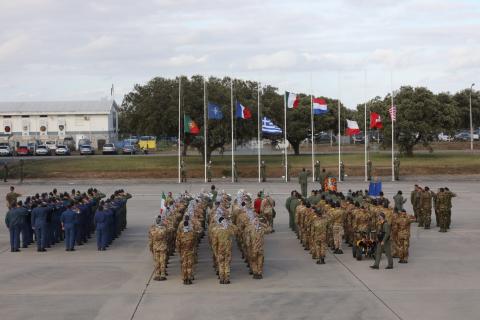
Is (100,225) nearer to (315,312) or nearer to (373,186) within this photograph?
(315,312)

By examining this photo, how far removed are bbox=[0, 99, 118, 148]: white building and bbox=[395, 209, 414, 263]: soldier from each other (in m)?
71.1

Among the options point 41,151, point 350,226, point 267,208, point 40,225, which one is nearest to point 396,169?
point 267,208

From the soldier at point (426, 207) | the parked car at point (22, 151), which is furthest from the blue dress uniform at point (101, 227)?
the parked car at point (22, 151)

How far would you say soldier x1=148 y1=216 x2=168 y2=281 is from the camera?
14328 millimetres

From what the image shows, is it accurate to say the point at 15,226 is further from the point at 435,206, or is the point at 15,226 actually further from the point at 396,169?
the point at 396,169

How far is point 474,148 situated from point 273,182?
130ft

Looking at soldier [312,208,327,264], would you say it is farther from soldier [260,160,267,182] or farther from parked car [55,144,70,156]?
parked car [55,144,70,156]

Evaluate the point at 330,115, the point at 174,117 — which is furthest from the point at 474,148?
the point at 174,117

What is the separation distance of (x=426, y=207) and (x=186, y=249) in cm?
1067

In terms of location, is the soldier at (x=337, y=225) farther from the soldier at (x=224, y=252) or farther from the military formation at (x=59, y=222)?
the military formation at (x=59, y=222)

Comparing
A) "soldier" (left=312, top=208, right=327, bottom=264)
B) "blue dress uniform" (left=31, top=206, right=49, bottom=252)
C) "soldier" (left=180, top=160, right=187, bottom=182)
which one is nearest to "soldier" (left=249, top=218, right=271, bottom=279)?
"soldier" (left=312, top=208, right=327, bottom=264)

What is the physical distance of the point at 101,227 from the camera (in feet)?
60.0

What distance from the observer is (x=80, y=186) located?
4012 centimetres

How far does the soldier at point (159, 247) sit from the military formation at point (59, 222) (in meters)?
4.19
